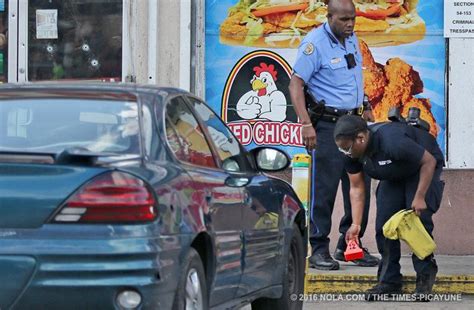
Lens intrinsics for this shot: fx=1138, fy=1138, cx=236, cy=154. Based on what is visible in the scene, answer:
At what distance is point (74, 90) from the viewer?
232 inches

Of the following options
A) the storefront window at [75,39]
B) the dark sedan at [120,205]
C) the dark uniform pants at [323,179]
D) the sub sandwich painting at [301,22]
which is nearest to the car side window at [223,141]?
the dark sedan at [120,205]

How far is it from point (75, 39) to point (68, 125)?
Result: 6.82 metres

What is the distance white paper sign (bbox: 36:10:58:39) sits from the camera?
12.3 m

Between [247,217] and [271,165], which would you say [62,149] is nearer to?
[247,217]

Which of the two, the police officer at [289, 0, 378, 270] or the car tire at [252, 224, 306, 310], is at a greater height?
the police officer at [289, 0, 378, 270]

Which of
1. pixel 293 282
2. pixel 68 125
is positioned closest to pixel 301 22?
pixel 293 282

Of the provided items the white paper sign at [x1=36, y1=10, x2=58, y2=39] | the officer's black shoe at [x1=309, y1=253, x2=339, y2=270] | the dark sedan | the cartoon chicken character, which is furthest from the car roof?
the white paper sign at [x1=36, y1=10, x2=58, y2=39]

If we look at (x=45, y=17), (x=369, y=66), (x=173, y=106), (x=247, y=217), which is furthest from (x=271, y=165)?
(x=45, y=17)

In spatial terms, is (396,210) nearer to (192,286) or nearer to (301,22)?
(301,22)

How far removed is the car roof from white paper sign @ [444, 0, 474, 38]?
6.14 m

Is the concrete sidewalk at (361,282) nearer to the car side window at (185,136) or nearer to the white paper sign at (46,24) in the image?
the car side window at (185,136)

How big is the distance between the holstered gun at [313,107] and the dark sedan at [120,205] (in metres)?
3.10

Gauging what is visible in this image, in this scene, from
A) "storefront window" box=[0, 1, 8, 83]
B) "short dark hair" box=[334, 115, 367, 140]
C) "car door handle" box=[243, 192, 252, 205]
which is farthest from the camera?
"storefront window" box=[0, 1, 8, 83]

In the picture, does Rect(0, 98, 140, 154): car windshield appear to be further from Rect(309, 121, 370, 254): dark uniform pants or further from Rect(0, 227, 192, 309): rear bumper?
Rect(309, 121, 370, 254): dark uniform pants
